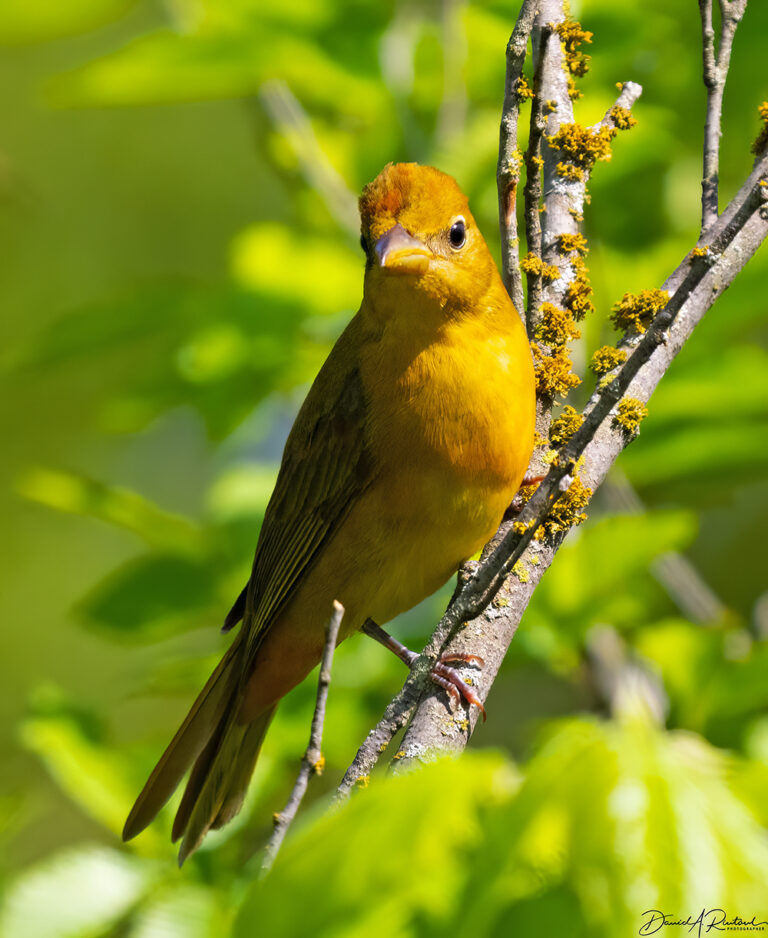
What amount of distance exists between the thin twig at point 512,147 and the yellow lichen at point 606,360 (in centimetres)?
27

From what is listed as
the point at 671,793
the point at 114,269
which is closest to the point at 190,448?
the point at 114,269

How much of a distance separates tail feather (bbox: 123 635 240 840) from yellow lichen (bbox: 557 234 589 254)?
1668mm

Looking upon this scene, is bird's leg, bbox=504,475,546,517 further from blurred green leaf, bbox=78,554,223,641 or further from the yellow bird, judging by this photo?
blurred green leaf, bbox=78,554,223,641

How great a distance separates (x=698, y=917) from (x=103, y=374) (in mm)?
7431

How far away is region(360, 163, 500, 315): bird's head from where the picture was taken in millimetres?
3236

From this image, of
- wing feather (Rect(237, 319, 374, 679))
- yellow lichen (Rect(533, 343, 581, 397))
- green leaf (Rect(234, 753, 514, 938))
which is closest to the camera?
green leaf (Rect(234, 753, 514, 938))

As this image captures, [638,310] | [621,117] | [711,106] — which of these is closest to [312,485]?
[638,310]

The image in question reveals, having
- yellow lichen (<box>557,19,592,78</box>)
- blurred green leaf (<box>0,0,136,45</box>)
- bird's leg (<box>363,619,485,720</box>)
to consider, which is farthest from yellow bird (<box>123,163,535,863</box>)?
blurred green leaf (<box>0,0,136,45</box>)

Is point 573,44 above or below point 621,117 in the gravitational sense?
above

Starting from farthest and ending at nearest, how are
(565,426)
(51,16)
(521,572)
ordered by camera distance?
1. (51,16)
2. (565,426)
3. (521,572)

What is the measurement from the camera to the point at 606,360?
3014mm

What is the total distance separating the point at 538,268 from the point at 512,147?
425mm

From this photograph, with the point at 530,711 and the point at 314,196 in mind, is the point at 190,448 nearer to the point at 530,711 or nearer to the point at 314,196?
the point at 530,711

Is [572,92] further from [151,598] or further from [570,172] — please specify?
[151,598]
